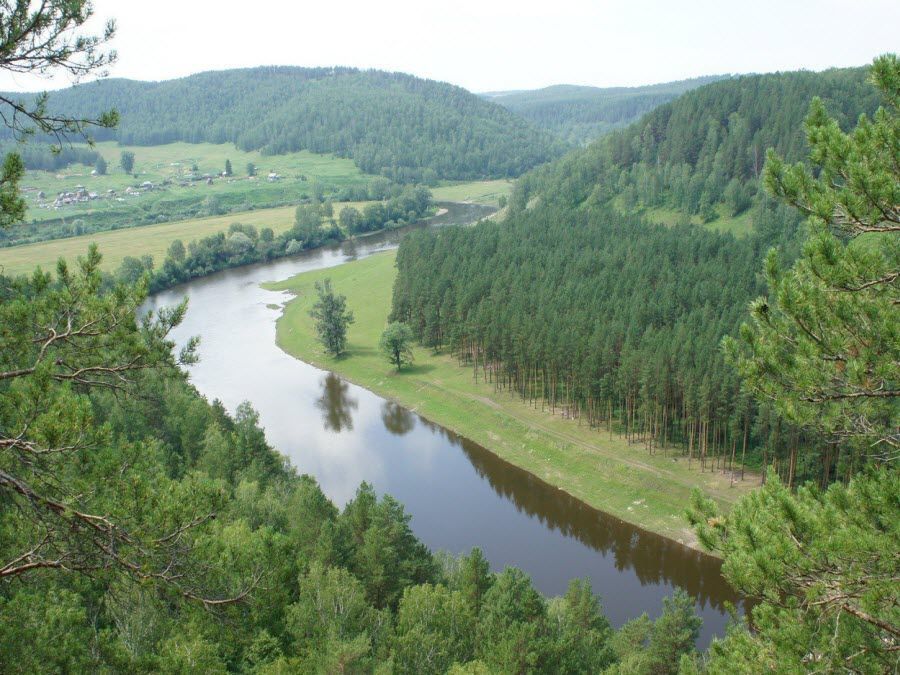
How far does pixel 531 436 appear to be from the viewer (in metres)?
59.1

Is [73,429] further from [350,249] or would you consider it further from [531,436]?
[350,249]

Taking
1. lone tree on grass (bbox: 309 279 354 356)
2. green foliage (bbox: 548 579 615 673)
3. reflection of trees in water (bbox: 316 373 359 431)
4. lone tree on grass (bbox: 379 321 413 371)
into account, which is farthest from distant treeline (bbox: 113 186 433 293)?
green foliage (bbox: 548 579 615 673)

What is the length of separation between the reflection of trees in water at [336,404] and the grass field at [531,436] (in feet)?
7.03

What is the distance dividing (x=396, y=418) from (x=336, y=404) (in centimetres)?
740

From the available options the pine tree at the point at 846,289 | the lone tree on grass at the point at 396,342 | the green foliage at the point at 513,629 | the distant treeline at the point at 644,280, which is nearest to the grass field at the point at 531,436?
the lone tree on grass at the point at 396,342

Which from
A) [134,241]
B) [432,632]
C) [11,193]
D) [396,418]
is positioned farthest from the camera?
[134,241]

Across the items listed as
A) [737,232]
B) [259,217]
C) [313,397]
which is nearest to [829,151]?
[313,397]

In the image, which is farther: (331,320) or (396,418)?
(331,320)

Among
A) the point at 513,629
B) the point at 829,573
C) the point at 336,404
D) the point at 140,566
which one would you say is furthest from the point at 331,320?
the point at 829,573

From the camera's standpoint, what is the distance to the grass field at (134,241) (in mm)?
121869

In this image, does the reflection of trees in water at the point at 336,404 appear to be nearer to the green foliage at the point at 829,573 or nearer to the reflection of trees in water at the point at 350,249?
the green foliage at the point at 829,573

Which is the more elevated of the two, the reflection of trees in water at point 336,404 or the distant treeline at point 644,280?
the distant treeline at point 644,280

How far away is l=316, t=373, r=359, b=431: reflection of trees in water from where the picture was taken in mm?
65062

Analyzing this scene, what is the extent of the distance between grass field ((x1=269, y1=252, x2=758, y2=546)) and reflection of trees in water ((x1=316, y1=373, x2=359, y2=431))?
7.03 ft
